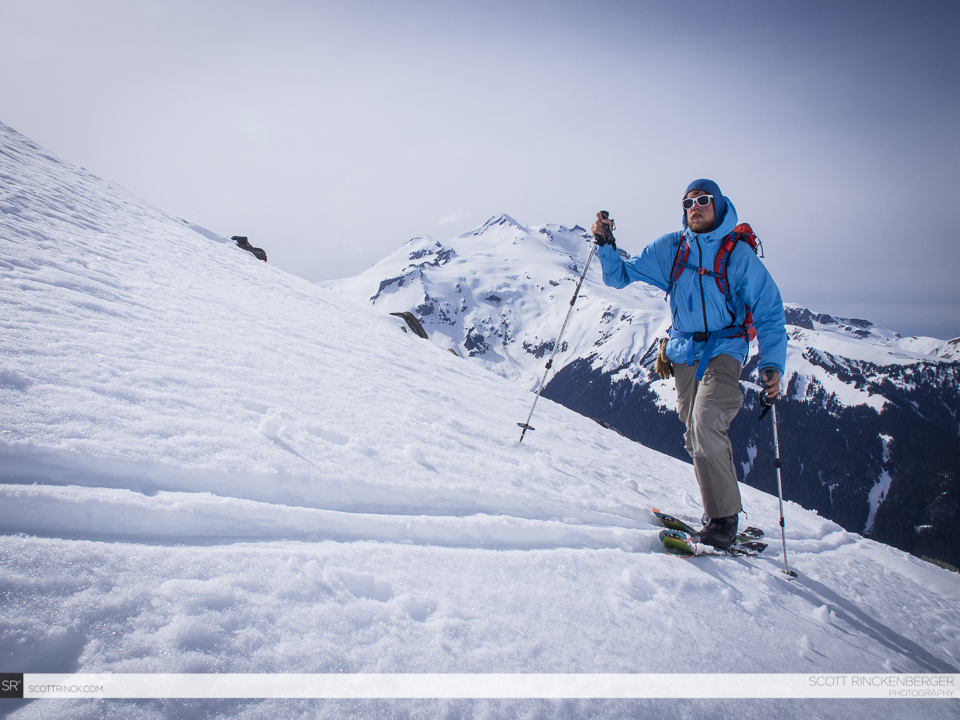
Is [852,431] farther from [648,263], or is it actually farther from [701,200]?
[701,200]

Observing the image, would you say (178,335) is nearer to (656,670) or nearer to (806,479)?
(656,670)

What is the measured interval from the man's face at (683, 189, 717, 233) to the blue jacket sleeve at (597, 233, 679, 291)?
42cm

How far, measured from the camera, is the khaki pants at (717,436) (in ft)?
12.6

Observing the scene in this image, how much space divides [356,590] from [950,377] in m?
223

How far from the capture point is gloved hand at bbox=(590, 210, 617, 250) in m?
4.81

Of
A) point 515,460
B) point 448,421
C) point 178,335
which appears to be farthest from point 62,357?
point 515,460

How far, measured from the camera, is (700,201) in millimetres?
4113

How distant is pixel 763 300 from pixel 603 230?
185 centimetres

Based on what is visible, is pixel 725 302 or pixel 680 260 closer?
pixel 725 302

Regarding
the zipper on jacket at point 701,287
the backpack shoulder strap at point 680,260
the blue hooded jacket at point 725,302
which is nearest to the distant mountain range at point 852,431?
the backpack shoulder strap at point 680,260

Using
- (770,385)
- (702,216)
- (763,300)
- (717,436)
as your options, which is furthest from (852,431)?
(702,216)

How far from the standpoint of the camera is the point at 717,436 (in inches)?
152

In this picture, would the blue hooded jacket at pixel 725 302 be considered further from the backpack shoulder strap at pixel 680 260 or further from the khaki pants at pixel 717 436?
the khaki pants at pixel 717 436

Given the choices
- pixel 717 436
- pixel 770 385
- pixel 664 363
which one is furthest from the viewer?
pixel 664 363
